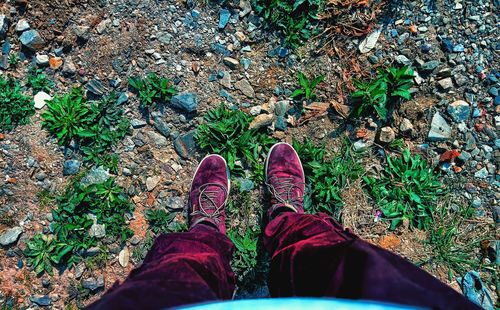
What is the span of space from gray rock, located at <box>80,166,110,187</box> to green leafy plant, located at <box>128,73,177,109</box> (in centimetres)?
55

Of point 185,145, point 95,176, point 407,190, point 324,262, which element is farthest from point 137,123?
point 407,190

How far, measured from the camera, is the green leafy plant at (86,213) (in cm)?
281

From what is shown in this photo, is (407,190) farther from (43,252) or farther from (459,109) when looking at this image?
(43,252)

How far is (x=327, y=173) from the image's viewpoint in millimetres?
2908

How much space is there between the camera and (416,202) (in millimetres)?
2871

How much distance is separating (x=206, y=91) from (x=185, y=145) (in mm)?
418

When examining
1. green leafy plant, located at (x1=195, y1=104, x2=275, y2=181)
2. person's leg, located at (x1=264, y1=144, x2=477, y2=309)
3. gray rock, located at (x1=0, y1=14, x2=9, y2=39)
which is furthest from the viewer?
green leafy plant, located at (x1=195, y1=104, x2=275, y2=181)

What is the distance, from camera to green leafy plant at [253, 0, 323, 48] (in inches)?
113

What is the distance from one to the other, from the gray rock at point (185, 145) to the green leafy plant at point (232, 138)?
0.19 feet

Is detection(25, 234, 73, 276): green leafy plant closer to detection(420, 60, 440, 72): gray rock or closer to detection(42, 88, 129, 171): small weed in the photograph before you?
detection(42, 88, 129, 171): small weed

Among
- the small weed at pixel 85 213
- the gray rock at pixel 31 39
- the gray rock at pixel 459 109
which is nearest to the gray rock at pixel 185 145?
the small weed at pixel 85 213

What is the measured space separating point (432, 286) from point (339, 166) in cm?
145

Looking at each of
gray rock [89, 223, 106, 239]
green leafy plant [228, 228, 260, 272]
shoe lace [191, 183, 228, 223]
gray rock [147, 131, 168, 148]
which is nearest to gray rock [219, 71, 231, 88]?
gray rock [147, 131, 168, 148]

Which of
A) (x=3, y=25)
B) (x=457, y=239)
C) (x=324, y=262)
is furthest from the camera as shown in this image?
(x=457, y=239)
